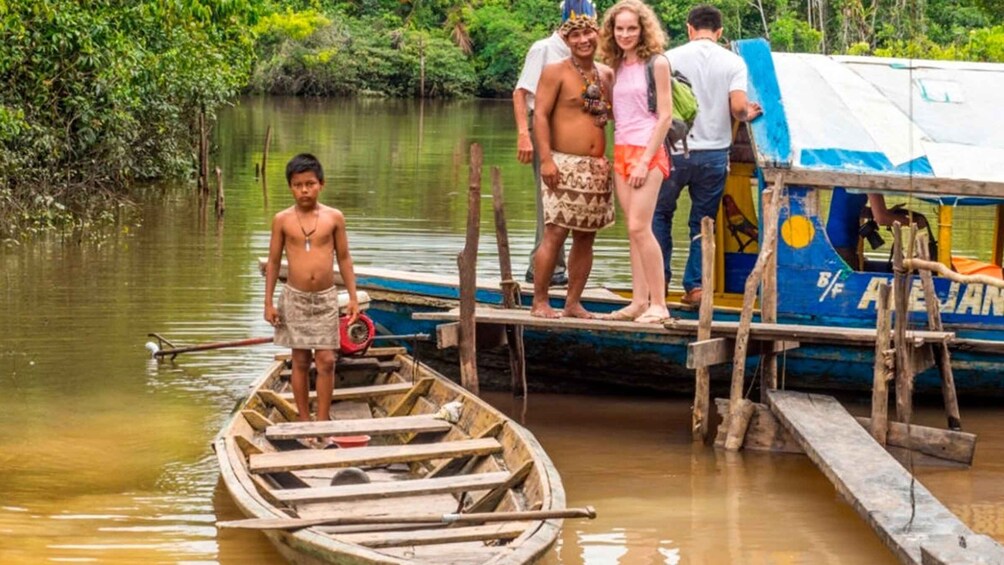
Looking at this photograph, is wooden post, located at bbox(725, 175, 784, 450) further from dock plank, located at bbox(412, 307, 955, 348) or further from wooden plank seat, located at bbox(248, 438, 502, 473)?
wooden plank seat, located at bbox(248, 438, 502, 473)

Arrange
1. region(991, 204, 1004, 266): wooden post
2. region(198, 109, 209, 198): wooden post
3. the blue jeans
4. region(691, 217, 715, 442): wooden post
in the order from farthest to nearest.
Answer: region(198, 109, 209, 198): wooden post → region(991, 204, 1004, 266): wooden post → the blue jeans → region(691, 217, 715, 442): wooden post

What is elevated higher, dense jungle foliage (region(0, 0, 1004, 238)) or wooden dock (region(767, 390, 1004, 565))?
dense jungle foliage (region(0, 0, 1004, 238))

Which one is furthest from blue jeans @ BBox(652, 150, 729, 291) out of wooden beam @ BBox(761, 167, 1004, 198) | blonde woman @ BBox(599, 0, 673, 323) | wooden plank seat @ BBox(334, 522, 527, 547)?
wooden plank seat @ BBox(334, 522, 527, 547)

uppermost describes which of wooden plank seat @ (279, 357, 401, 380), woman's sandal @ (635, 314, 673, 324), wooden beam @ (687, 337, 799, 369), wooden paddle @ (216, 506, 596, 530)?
woman's sandal @ (635, 314, 673, 324)

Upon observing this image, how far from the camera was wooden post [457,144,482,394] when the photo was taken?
9008mm

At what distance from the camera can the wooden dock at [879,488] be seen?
6.31 metres

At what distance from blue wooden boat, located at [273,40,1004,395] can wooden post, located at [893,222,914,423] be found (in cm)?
84

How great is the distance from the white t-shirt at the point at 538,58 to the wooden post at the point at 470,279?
27.4 inches

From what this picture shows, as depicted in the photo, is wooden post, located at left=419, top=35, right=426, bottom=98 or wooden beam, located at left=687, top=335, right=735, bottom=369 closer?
wooden beam, located at left=687, top=335, right=735, bottom=369

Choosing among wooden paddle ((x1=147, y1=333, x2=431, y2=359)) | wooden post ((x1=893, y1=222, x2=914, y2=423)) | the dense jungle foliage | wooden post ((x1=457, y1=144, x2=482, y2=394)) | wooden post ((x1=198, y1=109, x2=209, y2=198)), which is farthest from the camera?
wooden post ((x1=198, y1=109, x2=209, y2=198))

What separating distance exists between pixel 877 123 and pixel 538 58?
210 cm

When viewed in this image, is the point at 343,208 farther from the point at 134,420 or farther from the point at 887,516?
the point at 887,516

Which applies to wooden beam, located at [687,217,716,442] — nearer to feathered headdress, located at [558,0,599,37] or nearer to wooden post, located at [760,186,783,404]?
wooden post, located at [760,186,783,404]

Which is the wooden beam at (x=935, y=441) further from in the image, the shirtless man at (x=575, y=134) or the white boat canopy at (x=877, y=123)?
the shirtless man at (x=575, y=134)
